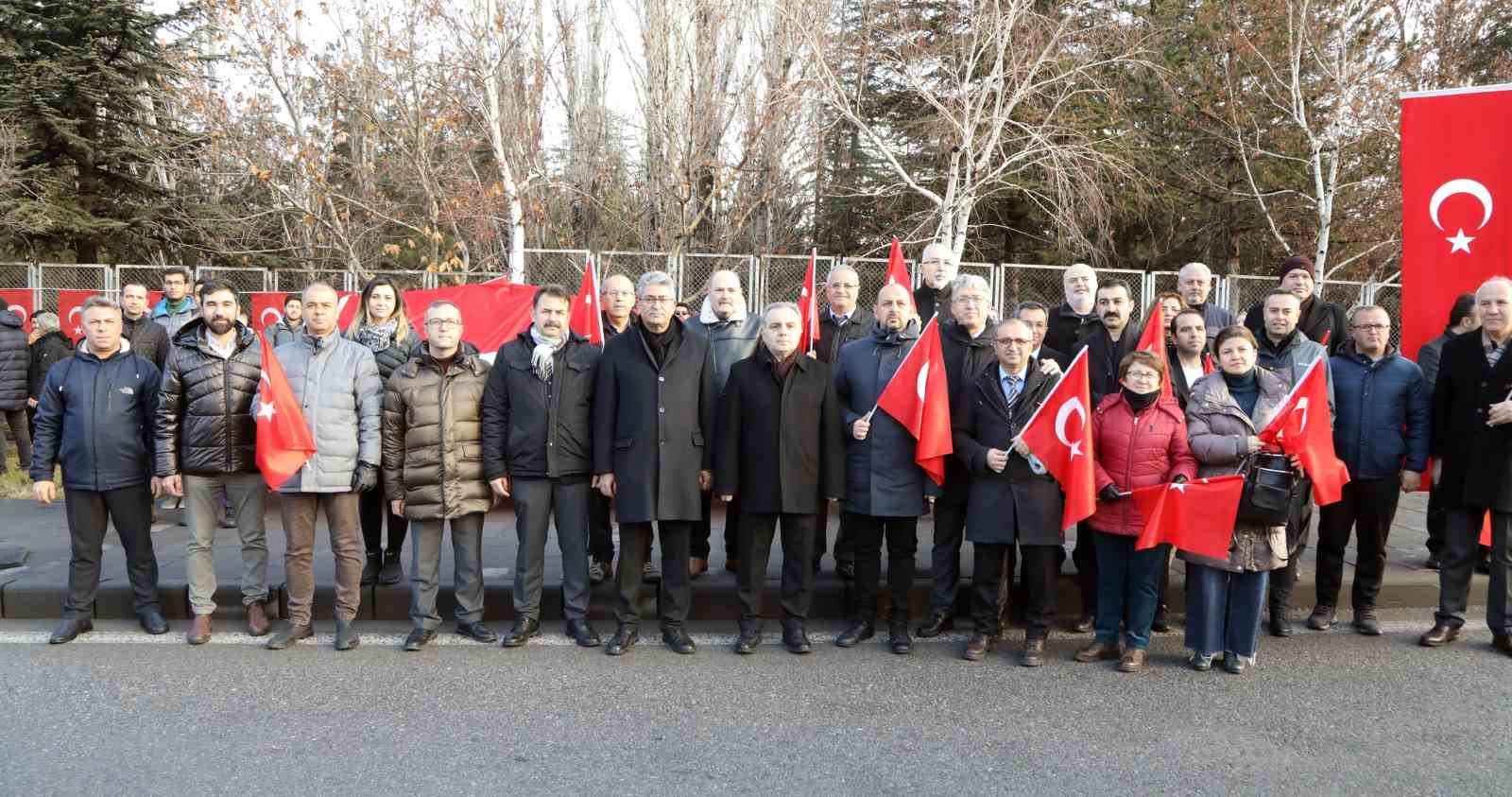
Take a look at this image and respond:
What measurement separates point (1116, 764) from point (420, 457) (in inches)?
161

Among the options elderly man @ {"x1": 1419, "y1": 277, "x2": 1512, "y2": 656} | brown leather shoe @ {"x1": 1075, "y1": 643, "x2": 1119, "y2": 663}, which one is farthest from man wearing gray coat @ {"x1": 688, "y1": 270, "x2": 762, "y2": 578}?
elderly man @ {"x1": 1419, "y1": 277, "x2": 1512, "y2": 656}

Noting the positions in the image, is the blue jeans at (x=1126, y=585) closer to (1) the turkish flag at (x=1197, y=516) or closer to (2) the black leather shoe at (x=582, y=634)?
(1) the turkish flag at (x=1197, y=516)

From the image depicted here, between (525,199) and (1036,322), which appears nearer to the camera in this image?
(1036,322)

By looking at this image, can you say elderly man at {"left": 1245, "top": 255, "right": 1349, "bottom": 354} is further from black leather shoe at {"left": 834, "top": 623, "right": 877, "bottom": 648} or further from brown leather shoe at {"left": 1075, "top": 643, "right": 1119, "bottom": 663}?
black leather shoe at {"left": 834, "top": 623, "right": 877, "bottom": 648}

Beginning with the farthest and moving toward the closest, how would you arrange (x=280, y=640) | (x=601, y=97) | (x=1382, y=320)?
(x=601, y=97), (x=1382, y=320), (x=280, y=640)

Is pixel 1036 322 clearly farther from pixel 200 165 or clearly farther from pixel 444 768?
pixel 200 165

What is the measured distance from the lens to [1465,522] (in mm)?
5832

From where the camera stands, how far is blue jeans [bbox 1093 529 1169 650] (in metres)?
5.41

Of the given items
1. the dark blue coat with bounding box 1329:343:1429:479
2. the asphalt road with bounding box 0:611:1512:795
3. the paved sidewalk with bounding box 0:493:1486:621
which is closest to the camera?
the asphalt road with bounding box 0:611:1512:795

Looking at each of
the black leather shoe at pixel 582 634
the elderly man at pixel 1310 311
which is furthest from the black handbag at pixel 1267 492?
the black leather shoe at pixel 582 634

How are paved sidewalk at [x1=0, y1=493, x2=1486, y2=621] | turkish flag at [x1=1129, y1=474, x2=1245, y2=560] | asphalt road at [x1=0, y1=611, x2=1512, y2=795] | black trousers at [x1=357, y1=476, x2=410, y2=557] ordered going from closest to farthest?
1. asphalt road at [x1=0, y1=611, x2=1512, y2=795]
2. turkish flag at [x1=1129, y1=474, x2=1245, y2=560]
3. paved sidewalk at [x1=0, y1=493, x2=1486, y2=621]
4. black trousers at [x1=357, y1=476, x2=410, y2=557]

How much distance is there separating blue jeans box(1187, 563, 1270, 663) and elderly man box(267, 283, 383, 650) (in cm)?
484

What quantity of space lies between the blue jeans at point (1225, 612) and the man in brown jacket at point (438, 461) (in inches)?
160

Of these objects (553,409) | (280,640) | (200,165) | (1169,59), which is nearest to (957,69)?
(1169,59)
